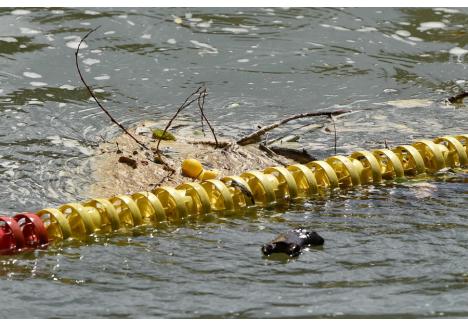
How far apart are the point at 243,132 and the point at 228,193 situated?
1725 mm

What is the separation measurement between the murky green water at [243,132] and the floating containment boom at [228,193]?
0.49 ft

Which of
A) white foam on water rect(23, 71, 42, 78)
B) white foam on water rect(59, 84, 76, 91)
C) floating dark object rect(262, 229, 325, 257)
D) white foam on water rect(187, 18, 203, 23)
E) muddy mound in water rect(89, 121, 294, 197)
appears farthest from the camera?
white foam on water rect(187, 18, 203, 23)

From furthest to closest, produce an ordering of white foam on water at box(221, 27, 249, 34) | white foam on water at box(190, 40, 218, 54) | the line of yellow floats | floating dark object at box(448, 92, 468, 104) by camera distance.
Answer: white foam on water at box(221, 27, 249, 34), white foam on water at box(190, 40, 218, 54), floating dark object at box(448, 92, 468, 104), the line of yellow floats

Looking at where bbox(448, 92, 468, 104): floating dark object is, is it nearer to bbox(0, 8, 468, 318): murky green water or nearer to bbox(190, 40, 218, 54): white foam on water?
bbox(0, 8, 468, 318): murky green water

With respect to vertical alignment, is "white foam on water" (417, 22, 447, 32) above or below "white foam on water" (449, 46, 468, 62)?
above

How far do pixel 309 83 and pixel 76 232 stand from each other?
4.09m

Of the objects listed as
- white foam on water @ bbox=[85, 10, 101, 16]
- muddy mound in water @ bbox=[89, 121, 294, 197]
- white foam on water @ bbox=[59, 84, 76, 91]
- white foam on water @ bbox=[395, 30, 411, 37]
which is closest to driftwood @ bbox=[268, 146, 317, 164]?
muddy mound in water @ bbox=[89, 121, 294, 197]

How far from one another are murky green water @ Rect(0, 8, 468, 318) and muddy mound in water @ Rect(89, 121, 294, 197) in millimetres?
183

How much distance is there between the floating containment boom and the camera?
598 cm

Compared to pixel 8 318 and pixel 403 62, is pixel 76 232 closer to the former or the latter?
pixel 8 318

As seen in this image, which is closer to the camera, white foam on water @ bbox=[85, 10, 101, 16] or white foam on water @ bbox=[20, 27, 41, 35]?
white foam on water @ bbox=[20, 27, 41, 35]

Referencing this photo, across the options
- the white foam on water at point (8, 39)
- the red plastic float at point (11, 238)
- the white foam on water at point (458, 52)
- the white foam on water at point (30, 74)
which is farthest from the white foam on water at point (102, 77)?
the red plastic float at point (11, 238)

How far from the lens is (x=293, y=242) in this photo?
573 centimetres

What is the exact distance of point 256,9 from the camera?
11594mm
